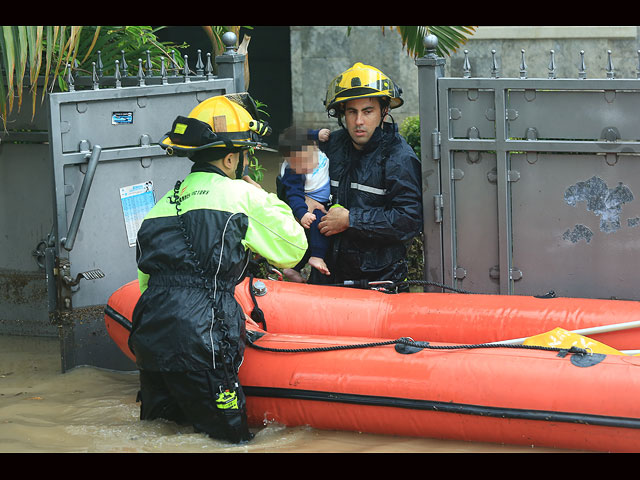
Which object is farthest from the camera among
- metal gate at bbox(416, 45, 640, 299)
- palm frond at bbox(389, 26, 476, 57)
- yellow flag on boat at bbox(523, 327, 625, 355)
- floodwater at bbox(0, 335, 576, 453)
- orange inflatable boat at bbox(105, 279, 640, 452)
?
palm frond at bbox(389, 26, 476, 57)

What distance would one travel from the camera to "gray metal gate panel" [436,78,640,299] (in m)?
5.39

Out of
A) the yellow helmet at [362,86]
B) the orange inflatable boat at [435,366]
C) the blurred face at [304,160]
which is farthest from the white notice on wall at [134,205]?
the yellow helmet at [362,86]

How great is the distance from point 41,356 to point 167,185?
1.51 m

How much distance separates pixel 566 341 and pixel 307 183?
188 centimetres

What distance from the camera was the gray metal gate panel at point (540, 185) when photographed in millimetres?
5395

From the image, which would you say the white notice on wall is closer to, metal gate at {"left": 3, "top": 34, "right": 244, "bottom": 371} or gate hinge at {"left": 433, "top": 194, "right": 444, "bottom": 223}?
metal gate at {"left": 3, "top": 34, "right": 244, "bottom": 371}

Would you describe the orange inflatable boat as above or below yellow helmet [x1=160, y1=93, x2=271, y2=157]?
below

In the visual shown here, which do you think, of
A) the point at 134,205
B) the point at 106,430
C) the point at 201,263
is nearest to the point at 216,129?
the point at 201,263

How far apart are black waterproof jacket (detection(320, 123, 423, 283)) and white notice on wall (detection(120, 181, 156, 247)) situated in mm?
1187

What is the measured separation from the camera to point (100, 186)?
19.1 feet

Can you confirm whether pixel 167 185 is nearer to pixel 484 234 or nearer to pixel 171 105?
pixel 171 105

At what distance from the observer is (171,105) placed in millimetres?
6023

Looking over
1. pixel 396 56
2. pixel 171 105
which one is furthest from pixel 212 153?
pixel 396 56

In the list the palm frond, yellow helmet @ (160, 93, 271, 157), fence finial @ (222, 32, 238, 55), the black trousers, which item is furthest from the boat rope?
the palm frond
